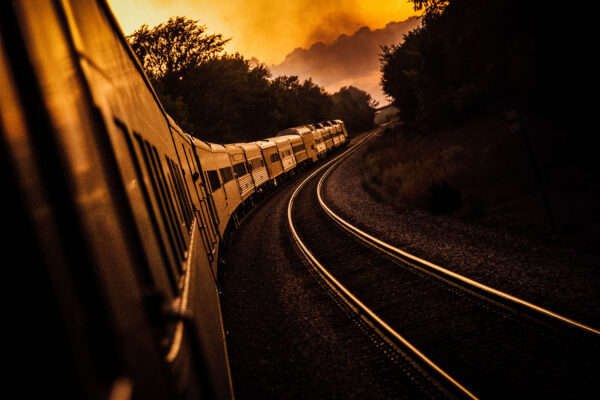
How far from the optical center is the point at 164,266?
2014mm

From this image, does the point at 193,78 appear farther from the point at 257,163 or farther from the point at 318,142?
the point at 257,163

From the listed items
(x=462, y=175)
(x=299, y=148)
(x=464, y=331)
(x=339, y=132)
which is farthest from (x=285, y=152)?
(x=464, y=331)

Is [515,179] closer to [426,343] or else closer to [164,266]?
[426,343]

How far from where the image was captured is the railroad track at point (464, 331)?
3680 mm

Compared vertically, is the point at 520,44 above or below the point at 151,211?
above

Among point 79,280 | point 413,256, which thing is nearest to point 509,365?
point 413,256

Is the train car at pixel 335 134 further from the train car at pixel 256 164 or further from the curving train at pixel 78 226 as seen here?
the curving train at pixel 78 226

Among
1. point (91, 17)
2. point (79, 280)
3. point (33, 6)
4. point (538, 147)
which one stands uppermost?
point (91, 17)

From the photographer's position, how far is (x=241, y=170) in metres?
16.1

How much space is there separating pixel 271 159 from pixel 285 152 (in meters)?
3.49

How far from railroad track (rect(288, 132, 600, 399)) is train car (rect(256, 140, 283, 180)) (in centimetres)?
1396

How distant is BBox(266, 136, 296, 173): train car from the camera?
23845 mm

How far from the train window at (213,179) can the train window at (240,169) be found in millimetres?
3387

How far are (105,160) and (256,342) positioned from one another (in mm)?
5063
